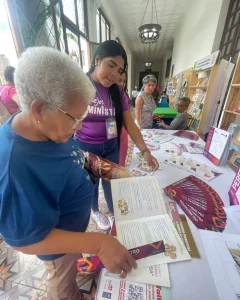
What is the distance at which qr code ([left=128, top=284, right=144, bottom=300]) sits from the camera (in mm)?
387

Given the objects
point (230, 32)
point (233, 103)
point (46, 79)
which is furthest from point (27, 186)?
point (230, 32)

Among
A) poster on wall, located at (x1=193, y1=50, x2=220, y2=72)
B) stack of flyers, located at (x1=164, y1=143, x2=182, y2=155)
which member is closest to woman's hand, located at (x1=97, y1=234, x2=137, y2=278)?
stack of flyers, located at (x1=164, y1=143, x2=182, y2=155)

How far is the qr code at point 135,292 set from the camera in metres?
0.39

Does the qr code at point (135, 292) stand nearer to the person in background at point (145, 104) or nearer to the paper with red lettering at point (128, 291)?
the paper with red lettering at point (128, 291)

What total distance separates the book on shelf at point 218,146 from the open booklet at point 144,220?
0.55 metres

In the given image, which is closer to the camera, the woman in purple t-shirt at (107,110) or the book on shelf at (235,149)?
→ the woman in purple t-shirt at (107,110)

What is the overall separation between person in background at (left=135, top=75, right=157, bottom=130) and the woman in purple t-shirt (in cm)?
96

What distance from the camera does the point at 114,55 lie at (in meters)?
0.87

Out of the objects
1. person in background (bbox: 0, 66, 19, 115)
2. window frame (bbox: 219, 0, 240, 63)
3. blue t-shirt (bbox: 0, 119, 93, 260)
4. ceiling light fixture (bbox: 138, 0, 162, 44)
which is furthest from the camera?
ceiling light fixture (bbox: 138, 0, 162, 44)

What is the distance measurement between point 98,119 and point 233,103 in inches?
66.7

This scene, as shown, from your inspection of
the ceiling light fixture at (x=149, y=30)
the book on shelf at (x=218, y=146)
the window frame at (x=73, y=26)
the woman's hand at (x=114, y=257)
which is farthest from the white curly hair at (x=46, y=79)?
the ceiling light fixture at (x=149, y=30)

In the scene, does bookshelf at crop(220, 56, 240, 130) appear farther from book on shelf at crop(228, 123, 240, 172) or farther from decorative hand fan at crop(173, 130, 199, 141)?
decorative hand fan at crop(173, 130, 199, 141)

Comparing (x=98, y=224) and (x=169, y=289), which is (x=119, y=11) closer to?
(x=98, y=224)

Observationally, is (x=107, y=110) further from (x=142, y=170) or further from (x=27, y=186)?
(x=27, y=186)
